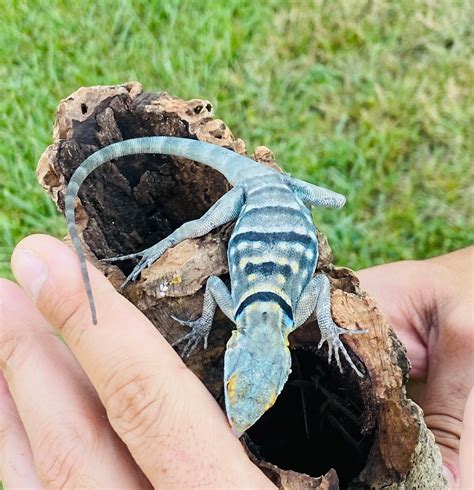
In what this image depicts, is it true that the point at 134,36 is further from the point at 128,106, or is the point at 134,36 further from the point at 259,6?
the point at 128,106

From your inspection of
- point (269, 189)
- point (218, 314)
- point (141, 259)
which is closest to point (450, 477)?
point (218, 314)

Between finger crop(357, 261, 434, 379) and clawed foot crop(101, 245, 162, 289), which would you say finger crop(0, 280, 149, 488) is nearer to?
clawed foot crop(101, 245, 162, 289)

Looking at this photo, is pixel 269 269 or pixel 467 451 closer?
pixel 467 451

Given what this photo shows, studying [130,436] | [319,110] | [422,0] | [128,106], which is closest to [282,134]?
[319,110]

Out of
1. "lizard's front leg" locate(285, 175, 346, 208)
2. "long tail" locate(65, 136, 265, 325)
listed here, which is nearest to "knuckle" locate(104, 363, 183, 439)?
"long tail" locate(65, 136, 265, 325)

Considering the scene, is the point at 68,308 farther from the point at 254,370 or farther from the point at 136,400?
the point at 254,370
